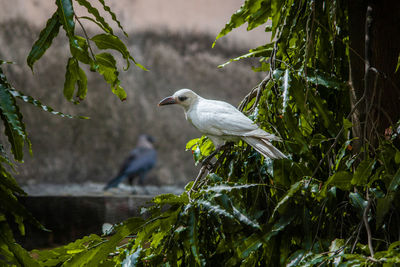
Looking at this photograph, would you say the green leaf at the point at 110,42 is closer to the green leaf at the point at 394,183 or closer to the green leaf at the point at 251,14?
the green leaf at the point at 251,14

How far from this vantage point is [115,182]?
2186 millimetres

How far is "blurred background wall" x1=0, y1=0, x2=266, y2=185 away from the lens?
234 cm

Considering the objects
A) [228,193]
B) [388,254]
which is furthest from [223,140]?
[388,254]

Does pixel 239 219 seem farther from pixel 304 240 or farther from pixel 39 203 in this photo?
pixel 39 203

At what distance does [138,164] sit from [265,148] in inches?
60.2

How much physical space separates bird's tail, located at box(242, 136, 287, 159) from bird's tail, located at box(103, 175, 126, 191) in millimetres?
1433

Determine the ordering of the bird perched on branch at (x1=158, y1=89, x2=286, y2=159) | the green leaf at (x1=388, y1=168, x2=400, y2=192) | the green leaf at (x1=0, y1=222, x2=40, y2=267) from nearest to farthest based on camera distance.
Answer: the green leaf at (x1=0, y1=222, x2=40, y2=267)
the green leaf at (x1=388, y1=168, x2=400, y2=192)
the bird perched on branch at (x1=158, y1=89, x2=286, y2=159)

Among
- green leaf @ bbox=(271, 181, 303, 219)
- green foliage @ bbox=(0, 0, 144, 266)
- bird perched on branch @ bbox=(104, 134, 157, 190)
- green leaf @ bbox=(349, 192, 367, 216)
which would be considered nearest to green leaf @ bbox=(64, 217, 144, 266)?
green foliage @ bbox=(0, 0, 144, 266)

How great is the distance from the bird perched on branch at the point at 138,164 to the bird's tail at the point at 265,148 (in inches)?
55.6

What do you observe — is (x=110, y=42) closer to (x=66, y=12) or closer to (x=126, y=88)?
(x=66, y=12)

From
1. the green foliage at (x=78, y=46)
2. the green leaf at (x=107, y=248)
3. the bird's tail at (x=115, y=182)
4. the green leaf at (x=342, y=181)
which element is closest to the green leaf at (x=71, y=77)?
the green foliage at (x=78, y=46)

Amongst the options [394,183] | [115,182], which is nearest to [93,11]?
[394,183]

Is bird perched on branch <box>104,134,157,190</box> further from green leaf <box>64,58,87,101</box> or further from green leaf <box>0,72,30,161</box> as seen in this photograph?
green leaf <box>0,72,30,161</box>

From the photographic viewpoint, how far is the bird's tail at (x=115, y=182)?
2170 millimetres
